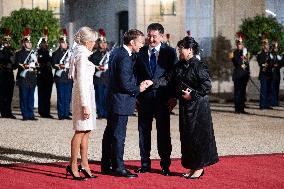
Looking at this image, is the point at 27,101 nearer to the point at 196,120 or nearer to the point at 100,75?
the point at 100,75

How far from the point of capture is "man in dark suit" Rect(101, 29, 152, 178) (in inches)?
298

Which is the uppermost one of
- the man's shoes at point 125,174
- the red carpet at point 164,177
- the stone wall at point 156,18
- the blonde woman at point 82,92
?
the stone wall at point 156,18

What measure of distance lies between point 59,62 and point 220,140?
468 centimetres

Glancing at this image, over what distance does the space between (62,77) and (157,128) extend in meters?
6.89

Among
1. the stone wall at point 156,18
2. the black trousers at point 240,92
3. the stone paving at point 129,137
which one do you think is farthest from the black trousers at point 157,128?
the stone wall at point 156,18

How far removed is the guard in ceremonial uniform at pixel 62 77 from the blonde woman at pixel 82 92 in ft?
22.6

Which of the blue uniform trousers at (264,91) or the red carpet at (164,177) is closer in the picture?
the red carpet at (164,177)

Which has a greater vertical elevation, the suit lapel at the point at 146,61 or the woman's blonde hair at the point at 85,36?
the woman's blonde hair at the point at 85,36

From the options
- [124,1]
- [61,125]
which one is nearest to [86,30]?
[61,125]

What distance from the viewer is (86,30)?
7430 millimetres

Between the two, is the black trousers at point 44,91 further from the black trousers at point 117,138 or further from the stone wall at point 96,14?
the stone wall at point 96,14

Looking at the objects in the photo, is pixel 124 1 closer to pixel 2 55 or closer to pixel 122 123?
pixel 2 55

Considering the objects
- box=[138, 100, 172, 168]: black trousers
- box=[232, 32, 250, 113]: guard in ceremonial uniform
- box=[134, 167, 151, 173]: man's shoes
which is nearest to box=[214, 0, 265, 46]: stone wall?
box=[232, 32, 250, 113]: guard in ceremonial uniform

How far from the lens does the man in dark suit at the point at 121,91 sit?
24.8 ft
